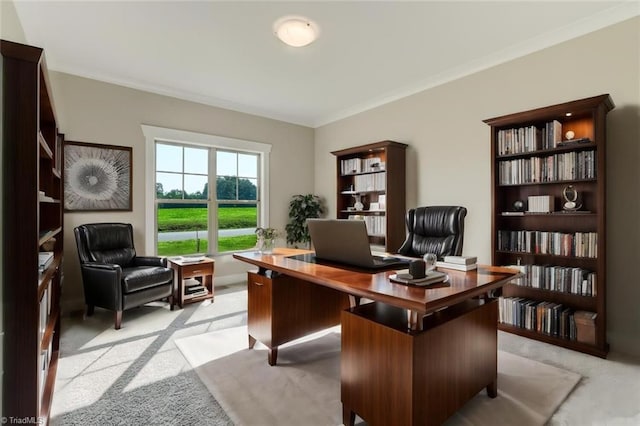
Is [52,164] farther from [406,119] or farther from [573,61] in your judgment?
[573,61]

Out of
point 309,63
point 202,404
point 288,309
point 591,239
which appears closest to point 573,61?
point 591,239

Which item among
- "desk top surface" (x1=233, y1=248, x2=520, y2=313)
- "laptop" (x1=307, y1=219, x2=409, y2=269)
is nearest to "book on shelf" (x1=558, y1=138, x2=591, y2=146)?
"desk top surface" (x1=233, y1=248, x2=520, y2=313)

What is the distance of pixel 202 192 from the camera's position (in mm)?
4484

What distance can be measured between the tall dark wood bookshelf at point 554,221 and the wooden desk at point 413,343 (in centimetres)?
124

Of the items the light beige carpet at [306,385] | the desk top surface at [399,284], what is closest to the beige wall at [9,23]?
the desk top surface at [399,284]

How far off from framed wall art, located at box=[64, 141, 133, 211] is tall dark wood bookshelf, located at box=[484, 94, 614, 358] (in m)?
4.04

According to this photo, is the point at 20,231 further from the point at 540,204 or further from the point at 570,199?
the point at 570,199

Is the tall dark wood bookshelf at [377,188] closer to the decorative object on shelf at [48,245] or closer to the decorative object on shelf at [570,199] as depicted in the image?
the decorative object on shelf at [570,199]

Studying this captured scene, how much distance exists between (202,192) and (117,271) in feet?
5.82

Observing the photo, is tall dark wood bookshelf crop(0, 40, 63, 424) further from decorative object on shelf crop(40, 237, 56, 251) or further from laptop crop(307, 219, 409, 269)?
decorative object on shelf crop(40, 237, 56, 251)

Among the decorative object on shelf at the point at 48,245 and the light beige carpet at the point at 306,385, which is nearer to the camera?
the light beige carpet at the point at 306,385

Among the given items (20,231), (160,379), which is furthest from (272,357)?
(20,231)

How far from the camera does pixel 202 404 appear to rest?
1797 millimetres

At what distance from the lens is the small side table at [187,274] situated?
11.7ft
